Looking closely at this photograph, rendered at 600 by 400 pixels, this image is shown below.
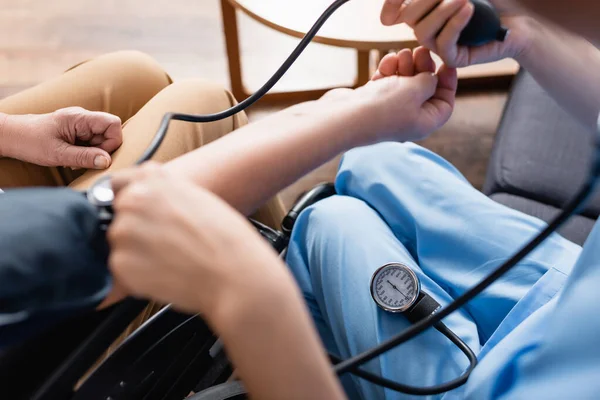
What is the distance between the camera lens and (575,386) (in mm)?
481

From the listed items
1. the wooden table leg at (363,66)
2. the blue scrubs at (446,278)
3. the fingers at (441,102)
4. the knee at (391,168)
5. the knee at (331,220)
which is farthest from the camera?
the wooden table leg at (363,66)

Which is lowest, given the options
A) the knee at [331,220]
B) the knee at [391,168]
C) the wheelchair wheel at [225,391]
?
the wheelchair wheel at [225,391]

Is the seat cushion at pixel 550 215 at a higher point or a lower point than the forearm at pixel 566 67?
lower

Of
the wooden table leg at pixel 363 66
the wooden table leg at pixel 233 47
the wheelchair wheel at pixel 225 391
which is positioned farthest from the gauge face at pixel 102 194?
the wooden table leg at pixel 363 66

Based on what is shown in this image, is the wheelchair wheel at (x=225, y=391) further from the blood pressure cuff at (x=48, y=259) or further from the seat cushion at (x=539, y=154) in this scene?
the seat cushion at (x=539, y=154)

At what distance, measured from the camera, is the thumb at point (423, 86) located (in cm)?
62

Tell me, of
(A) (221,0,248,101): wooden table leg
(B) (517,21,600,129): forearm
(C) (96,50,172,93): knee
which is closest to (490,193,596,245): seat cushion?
(B) (517,21,600,129): forearm

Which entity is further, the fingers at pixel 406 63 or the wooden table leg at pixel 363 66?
the wooden table leg at pixel 363 66

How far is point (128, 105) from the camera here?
0.95 m

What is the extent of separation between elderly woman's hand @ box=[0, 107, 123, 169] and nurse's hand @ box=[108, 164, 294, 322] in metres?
0.45

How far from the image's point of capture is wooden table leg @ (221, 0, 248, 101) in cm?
157

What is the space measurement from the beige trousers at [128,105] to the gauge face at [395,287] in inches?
11.8

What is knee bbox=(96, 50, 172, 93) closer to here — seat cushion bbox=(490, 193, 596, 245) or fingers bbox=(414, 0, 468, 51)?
fingers bbox=(414, 0, 468, 51)

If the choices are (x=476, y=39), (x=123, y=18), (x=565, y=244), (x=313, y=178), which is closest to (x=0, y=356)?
(x=476, y=39)
